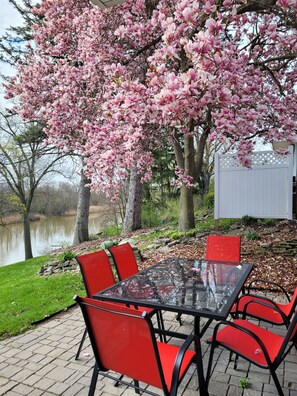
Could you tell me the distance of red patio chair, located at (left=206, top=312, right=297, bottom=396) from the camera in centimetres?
180

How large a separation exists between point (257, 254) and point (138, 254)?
2173mm

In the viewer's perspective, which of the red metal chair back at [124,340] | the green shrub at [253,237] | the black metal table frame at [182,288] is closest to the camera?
the red metal chair back at [124,340]

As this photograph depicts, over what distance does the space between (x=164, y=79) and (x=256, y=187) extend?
17.4 ft

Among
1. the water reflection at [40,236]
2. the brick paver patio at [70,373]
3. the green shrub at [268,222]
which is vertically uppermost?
the green shrub at [268,222]

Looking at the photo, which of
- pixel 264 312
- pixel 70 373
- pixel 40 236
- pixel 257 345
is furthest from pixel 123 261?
pixel 40 236

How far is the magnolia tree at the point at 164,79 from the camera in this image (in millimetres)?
2965

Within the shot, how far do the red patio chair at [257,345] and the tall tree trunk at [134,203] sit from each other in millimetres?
7829

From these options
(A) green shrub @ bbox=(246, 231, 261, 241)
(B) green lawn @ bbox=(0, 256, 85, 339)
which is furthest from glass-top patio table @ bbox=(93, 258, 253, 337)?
(A) green shrub @ bbox=(246, 231, 261, 241)

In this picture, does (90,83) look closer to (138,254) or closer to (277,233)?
(138,254)

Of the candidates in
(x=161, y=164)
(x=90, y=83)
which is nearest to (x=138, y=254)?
(x=90, y=83)

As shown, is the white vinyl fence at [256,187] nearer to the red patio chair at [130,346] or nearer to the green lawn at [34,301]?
the green lawn at [34,301]

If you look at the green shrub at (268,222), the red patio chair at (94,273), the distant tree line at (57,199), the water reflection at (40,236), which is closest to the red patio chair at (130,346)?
the red patio chair at (94,273)

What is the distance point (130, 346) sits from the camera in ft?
5.17

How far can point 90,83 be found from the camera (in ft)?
20.4
